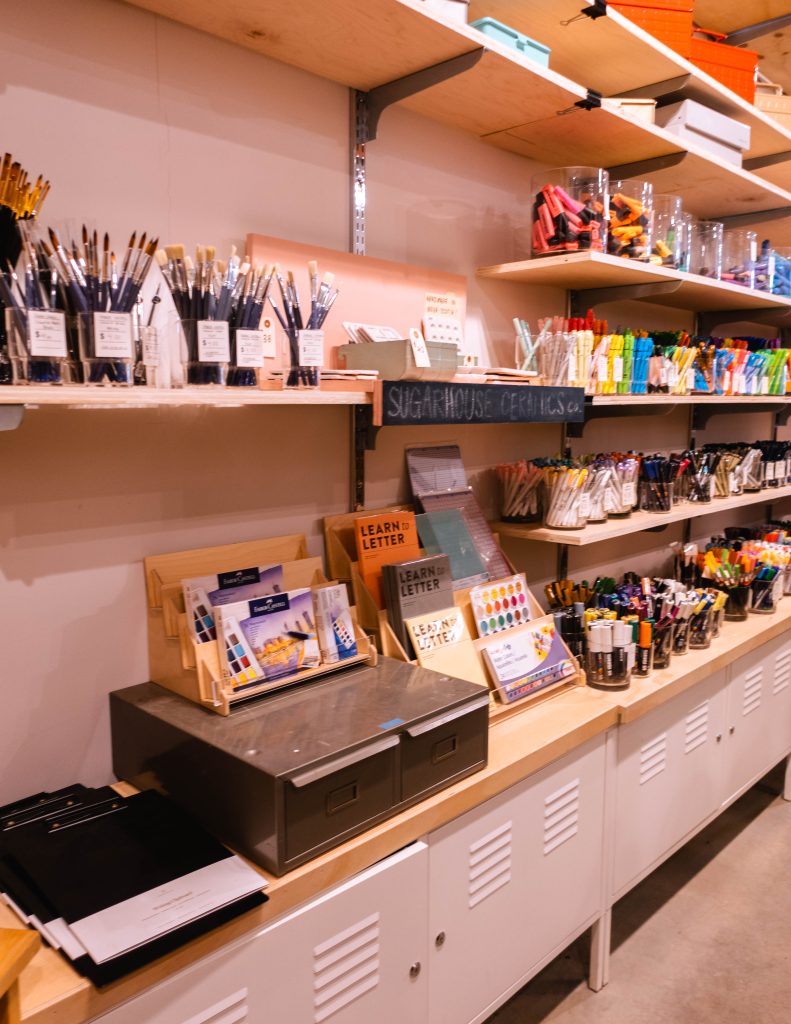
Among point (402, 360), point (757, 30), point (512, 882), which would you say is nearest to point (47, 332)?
point (402, 360)

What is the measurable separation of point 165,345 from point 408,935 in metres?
1.23

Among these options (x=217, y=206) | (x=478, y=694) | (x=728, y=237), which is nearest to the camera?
(x=478, y=694)

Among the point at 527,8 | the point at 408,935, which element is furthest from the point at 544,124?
the point at 408,935

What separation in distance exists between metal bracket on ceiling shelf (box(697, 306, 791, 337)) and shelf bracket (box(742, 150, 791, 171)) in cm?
56

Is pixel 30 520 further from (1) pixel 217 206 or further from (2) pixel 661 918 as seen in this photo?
(2) pixel 661 918

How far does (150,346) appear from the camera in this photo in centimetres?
134

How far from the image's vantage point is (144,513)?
1664 millimetres

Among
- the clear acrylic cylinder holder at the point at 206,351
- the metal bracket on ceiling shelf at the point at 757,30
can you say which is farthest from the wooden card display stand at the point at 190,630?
the metal bracket on ceiling shelf at the point at 757,30

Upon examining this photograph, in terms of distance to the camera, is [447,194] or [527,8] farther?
[447,194]

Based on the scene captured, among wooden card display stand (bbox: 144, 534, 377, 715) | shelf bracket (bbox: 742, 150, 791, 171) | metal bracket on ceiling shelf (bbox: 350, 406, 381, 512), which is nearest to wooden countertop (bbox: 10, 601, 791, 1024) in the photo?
wooden card display stand (bbox: 144, 534, 377, 715)

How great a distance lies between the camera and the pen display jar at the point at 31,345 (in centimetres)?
119

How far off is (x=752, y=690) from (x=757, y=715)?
0.12m

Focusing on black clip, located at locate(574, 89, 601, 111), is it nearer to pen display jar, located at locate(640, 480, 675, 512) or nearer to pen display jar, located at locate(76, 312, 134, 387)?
pen display jar, located at locate(640, 480, 675, 512)

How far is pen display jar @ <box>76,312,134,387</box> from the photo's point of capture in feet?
4.11
